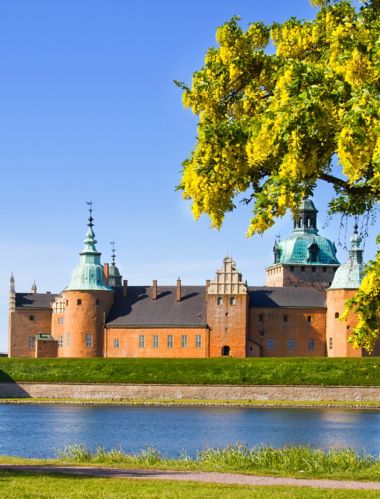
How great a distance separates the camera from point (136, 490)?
50.1 ft

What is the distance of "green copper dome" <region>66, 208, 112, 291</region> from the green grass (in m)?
62.1

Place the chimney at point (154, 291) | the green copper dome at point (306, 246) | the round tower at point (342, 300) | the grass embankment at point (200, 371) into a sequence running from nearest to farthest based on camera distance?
the grass embankment at point (200, 371) → the round tower at point (342, 300) → the chimney at point (154, 291) → the green copper dome at point (306, 246)

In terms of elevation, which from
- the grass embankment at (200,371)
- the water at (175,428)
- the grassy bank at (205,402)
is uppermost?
the grass embankment at (200,371)

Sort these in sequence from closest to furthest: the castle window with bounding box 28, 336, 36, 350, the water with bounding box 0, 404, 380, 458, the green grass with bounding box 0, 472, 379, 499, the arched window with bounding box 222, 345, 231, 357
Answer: the green grass with bounding box 0, 472, 379, 499 < the water with bounding box 0, 404, 380, 458 < the arched window with bounding box 222, 345, 231, 357 < the castle window with bounding box 28, 336, 36, 350

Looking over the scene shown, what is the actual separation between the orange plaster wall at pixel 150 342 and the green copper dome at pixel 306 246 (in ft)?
64.6

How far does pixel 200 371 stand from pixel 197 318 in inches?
532

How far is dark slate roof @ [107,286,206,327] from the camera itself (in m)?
78.9

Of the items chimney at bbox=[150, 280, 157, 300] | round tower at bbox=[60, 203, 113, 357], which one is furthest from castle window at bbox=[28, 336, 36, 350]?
chimney at bbox=[150, 280, 157, 300]

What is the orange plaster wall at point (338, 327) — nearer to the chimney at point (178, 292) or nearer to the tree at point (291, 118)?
the chimney at point (178, 292)

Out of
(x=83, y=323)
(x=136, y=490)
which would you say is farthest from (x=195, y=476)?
(x=83, y=323)

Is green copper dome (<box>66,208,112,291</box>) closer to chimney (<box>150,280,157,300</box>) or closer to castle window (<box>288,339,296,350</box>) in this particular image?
chimney (<box>150,280,157,300</box>)

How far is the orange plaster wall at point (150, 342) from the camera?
78.1 m

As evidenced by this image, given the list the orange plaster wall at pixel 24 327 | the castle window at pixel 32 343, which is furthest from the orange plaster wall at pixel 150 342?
the castle window at pixel 32 343

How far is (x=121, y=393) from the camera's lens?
64875 mm
